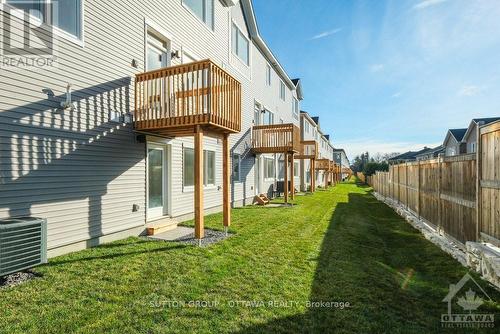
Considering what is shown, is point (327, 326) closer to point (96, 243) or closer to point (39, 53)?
point (96, 243)

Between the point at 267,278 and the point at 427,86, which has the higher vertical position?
the point at 427,86

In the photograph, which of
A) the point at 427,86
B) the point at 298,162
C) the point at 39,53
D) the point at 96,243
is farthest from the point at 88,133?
the point at 298,162

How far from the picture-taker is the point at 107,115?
19.7ft

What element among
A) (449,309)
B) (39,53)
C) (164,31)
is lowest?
(449,309)

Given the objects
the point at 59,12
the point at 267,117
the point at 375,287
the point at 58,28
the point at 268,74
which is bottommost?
the point at 375,287

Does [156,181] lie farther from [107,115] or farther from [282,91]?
[282,91]

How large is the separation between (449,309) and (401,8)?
9572mm

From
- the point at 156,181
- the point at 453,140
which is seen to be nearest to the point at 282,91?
the point at 156,181

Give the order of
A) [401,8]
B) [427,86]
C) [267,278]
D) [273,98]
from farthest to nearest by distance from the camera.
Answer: [273,98] → [427,86] → [401,8] → [267,278]

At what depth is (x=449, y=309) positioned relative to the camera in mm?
3502

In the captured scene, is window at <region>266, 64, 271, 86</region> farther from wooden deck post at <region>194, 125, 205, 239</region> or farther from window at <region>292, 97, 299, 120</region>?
wooden deck post at <region>194, 125, 205, 239</region>

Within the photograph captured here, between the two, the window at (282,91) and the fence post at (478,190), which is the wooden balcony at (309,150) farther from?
the fence post at (478,190)

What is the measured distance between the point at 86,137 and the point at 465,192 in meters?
7.92

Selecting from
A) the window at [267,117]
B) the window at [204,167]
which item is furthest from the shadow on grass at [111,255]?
the window at [267,117]
